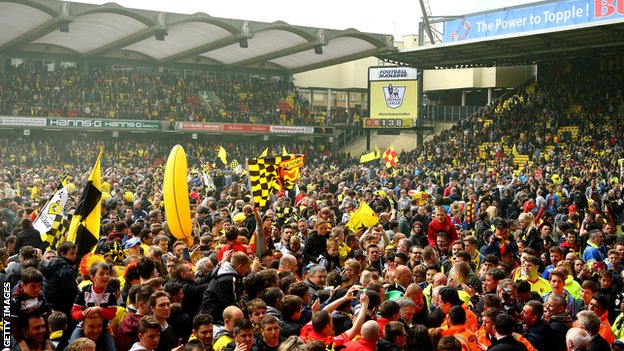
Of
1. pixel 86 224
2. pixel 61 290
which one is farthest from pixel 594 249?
pixel 61 290

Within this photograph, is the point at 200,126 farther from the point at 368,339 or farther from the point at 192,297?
the point at 368,339

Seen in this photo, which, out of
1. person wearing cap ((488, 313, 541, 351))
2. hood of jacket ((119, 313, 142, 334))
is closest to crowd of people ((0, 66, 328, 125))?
hood of jacket ((119, 313, 142, 334))

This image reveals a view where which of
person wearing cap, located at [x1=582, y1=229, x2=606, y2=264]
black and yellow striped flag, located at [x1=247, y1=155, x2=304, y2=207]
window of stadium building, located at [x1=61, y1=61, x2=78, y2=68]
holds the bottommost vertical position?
person wearing cap, located at [x1=582, y1=229, x2=606, y2=264]

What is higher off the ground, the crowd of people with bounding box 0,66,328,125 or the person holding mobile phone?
the crowd of people with bounding box 0,66,328,125

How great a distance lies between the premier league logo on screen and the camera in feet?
134

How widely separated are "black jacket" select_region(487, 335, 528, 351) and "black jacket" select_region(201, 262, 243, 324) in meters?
2.27

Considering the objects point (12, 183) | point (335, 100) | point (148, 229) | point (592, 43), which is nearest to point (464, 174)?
point (592, 43)

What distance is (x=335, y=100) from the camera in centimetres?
5406

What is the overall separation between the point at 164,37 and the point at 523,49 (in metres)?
16.6

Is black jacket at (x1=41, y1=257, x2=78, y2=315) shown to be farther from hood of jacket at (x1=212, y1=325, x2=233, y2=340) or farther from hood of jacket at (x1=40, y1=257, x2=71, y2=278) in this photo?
hood of jacket at (x1=212, y1=325, x2=233, y2=340)

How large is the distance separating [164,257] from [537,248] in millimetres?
5332

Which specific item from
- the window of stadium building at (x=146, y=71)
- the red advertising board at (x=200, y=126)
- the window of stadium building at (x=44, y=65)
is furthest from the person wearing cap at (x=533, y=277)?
the window of stadium building at (x=146, y=71)

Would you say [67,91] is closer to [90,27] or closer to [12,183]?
[90,27]

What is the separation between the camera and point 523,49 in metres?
34.9
